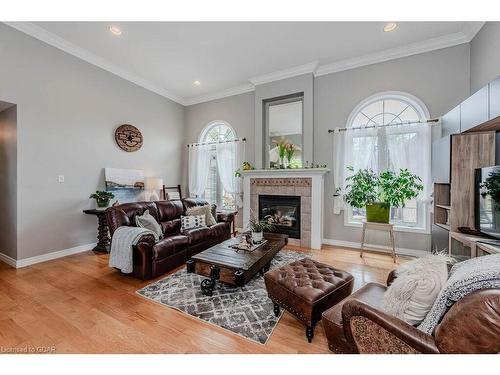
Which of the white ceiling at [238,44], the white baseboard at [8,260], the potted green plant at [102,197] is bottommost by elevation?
the white baseboard at [8,260]

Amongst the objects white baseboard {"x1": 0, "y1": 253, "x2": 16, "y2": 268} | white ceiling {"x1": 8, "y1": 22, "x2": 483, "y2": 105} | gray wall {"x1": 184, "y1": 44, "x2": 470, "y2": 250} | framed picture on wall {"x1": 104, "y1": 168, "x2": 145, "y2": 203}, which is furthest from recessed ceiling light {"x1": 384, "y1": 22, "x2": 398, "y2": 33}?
white baseboard {"x1": 0, "y1": 253, "x2": 16, "y2": 268}

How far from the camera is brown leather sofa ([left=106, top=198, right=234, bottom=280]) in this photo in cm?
269

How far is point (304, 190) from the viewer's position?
4207mm

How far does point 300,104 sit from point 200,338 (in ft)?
14.5

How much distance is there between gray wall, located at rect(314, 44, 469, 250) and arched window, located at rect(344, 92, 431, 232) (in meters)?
0.16

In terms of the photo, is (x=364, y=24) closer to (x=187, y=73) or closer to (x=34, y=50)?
(x=187, y=73)

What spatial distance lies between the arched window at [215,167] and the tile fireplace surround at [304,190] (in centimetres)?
118

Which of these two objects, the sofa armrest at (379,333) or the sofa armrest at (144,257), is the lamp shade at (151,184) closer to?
the sofa armrest at (144,257)

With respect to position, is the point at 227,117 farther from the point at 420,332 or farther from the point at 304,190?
the point at 420,332

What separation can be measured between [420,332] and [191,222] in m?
3.27

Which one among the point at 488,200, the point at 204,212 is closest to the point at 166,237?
the point at 204,212

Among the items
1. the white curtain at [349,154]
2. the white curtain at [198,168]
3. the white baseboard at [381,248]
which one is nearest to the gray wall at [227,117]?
the white curtain at [198,168]

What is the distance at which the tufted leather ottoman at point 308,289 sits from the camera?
1.64 metres

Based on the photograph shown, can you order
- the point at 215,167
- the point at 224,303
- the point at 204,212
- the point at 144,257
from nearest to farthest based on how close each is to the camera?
the point at 224,303, the point at 144,257, the point at 204,212, the point at 215,167
